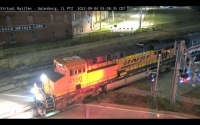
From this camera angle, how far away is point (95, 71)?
20047 millimetres

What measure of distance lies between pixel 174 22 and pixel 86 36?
28.4 meters

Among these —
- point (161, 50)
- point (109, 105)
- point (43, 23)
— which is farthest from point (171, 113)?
point (43, 23)

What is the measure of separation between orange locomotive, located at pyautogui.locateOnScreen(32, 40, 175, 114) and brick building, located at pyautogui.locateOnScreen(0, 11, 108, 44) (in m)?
17.5

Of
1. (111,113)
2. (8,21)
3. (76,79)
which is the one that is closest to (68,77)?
(76,79)

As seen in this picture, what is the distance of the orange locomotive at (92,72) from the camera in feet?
59.0

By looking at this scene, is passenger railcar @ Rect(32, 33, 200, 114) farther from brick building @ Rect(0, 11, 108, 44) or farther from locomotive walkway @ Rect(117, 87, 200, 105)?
brick building @ Rect(0, 11, 108, 44)

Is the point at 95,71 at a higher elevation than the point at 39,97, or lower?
higher

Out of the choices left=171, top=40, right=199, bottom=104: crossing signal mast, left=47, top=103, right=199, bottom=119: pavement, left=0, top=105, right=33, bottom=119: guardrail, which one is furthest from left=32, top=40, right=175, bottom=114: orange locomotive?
left=171, top=40, right=199, bottom=104: crossing signal mast

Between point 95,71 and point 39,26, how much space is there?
19.8 metres

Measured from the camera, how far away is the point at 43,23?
36.1 m

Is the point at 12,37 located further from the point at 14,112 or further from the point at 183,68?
the point at 183,68

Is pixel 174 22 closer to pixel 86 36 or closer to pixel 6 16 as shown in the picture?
pixel 86 36

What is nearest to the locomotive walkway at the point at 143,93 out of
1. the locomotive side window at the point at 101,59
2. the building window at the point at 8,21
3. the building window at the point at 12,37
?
the locomotive side window at the point at 101,59

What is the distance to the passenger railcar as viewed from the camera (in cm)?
1800
